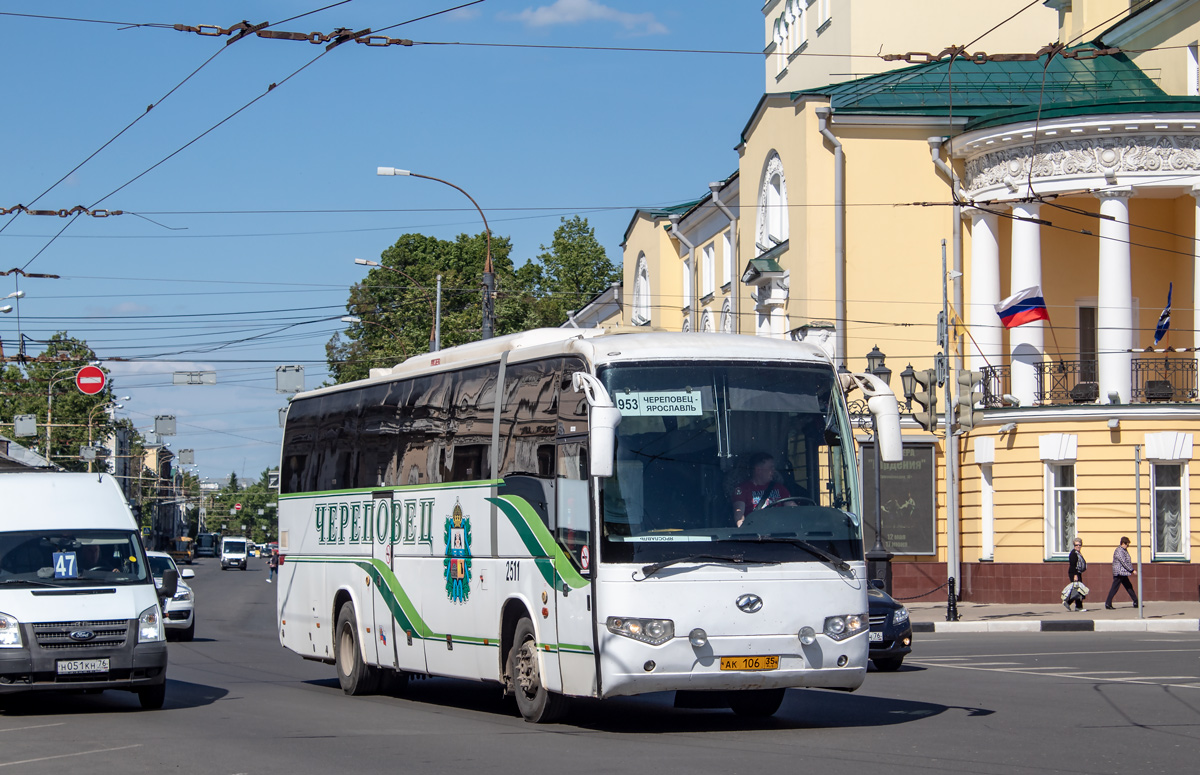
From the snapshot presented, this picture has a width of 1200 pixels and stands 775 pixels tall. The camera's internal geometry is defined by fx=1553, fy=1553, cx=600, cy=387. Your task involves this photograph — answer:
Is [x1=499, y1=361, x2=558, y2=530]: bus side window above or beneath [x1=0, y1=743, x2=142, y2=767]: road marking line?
above

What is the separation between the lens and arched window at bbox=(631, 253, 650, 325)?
183 ft

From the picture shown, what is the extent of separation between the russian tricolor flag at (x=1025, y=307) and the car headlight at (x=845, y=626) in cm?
2440

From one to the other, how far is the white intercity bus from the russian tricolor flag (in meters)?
23.2

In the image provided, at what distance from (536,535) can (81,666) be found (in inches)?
184

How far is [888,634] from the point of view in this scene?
19.4 meters

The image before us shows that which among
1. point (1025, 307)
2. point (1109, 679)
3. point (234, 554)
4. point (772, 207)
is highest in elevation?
point (772, 207)

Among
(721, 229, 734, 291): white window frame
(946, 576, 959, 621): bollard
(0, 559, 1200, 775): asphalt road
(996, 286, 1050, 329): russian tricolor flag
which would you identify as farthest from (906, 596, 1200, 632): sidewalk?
(721, 229, 734, 291): white window frame

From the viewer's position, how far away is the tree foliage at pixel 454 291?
2729 inches

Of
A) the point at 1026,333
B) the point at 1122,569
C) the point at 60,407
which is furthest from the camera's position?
the point at 60,407

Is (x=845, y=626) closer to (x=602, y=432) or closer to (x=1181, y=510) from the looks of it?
(x=602, y=432)

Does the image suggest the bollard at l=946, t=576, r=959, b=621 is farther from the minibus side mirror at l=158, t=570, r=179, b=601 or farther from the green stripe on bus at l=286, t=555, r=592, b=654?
the minibus side mirror at l=158, t=570, r=179, b=601

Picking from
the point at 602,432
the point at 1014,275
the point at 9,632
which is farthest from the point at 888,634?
the point at 1014,275

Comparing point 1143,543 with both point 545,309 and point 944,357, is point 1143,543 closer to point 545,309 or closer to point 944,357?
point 944,357

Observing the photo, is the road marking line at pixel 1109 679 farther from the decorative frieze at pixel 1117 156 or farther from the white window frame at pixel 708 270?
the white window frame at pixel 708 270
